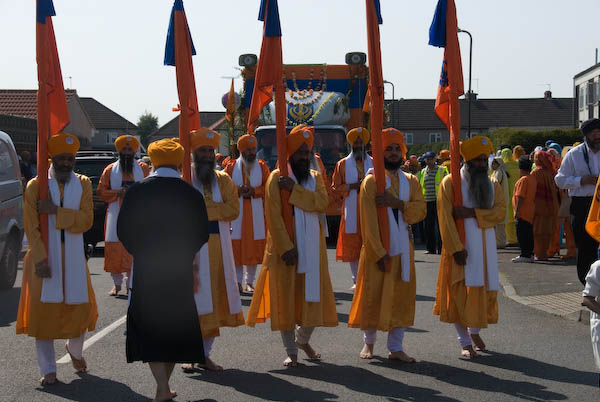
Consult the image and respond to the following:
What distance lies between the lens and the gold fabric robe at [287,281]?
7969 millimetres

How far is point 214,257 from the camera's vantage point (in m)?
7.87

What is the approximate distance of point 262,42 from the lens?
8.66 meters

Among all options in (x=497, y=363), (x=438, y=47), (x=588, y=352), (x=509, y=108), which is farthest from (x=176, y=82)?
(x=509, y=108)

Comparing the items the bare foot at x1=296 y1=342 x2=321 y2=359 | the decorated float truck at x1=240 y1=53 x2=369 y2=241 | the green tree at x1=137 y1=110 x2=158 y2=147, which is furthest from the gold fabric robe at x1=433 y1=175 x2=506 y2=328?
the green tree at x1=137 y1=110 x2=158 y2=147

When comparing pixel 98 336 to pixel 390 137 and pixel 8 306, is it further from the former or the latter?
pixel 390 137

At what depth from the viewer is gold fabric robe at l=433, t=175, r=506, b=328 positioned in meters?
8.12

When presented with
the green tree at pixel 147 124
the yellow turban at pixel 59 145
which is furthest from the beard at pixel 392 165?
the green tree at pixel 147 124

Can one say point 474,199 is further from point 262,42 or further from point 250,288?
point 250,288

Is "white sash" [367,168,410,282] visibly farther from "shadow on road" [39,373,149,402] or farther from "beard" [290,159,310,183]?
"shadow on road" [39,373,149,402]

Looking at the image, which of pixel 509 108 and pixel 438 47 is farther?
pixel 509 108

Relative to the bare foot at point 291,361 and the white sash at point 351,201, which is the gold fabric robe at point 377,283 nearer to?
the bare foot at point 291,361

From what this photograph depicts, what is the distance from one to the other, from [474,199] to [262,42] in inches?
93.8

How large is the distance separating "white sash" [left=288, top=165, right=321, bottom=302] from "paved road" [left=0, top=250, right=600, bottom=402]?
0.66 meters

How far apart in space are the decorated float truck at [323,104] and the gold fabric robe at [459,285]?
10247 mm
